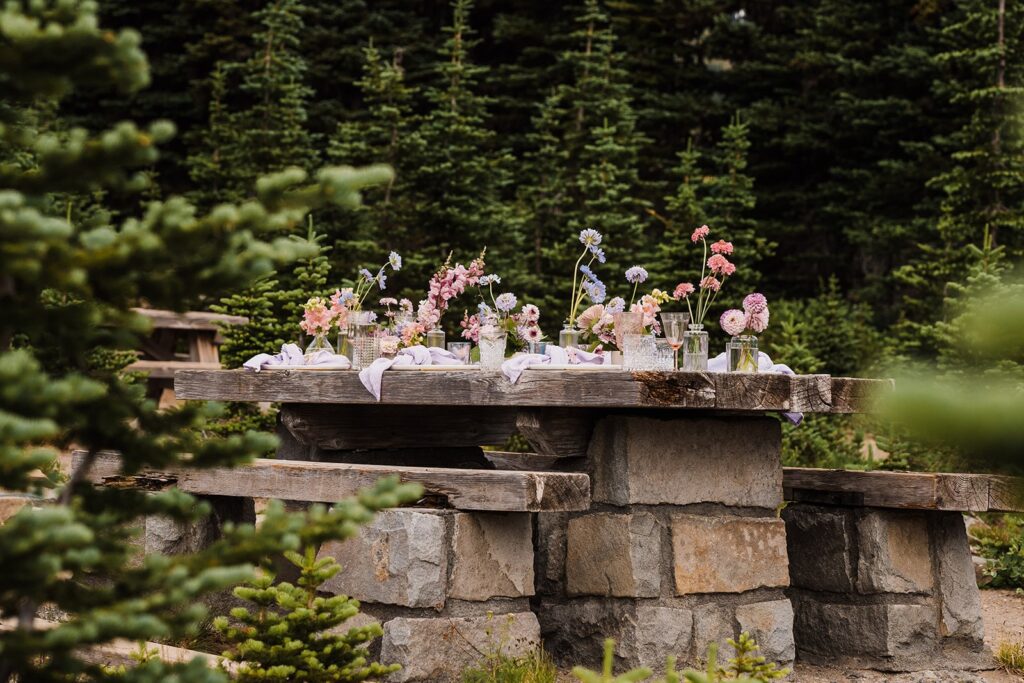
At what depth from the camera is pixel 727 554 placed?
5.39 m

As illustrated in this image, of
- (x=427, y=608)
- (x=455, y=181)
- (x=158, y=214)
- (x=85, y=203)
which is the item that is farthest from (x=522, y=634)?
(x=85, y=203)

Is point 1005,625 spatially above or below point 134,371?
below

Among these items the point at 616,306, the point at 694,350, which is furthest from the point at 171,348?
the point at 694,350

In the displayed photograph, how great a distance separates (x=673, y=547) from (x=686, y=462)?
1.22ft

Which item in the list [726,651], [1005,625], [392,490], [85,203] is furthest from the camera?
[85,203]

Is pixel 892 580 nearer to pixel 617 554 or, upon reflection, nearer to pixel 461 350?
pixel 617 554

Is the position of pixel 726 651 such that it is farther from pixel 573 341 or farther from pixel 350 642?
pixel 350 642

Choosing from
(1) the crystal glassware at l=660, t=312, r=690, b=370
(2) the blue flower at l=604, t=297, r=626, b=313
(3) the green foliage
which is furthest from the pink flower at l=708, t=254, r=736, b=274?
(3) the green foliage

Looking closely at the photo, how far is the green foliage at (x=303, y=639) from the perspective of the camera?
155 inches

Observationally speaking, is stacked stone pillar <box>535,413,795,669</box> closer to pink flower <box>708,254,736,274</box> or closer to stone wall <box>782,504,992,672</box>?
stone wall <box>782,504,992,672</box>

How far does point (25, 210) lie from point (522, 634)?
3.24 meters

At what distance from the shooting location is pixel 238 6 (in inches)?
809

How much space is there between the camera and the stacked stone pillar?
5.23 metres

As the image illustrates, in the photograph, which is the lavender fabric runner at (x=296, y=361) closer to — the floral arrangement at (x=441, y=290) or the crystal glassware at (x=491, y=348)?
the floral arrangement at (x=441, y=290)
